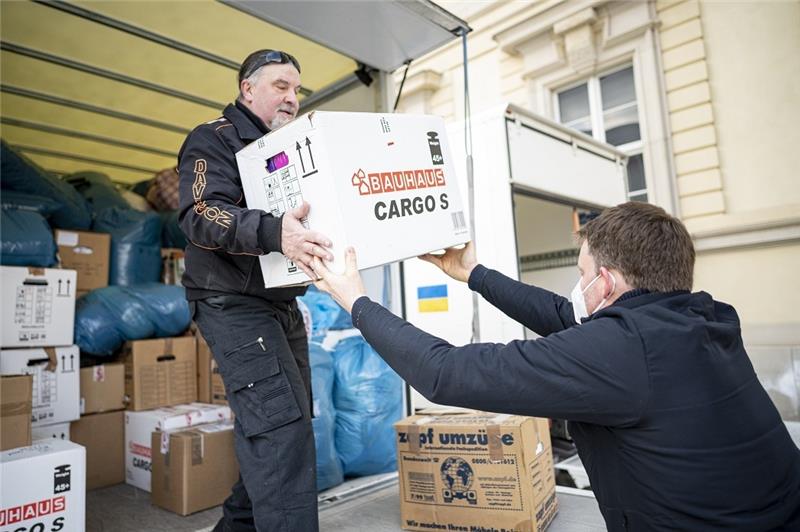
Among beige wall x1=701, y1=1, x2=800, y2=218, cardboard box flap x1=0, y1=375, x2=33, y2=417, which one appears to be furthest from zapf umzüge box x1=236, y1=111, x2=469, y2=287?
beige wall x1=701, y1=1, x2=800, y2=218

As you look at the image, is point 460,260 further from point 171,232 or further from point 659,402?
point 171,232

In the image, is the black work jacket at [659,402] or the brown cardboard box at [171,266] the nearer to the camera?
the black work jacket at [659,402]

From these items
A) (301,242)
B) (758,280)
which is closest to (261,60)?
(301,242)

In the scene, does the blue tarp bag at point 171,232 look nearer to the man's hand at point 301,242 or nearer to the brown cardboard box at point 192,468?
the brown cardboard box at point 192,468

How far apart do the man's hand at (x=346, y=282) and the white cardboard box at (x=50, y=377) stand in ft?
6.50

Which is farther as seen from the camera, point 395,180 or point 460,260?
point 460,260

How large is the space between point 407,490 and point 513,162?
180 cm

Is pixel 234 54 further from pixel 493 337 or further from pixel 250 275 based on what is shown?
pixel 493 337

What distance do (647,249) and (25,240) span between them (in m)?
2.91

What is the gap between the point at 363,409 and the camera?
2.57 m

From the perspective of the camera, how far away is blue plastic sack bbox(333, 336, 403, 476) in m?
2.54

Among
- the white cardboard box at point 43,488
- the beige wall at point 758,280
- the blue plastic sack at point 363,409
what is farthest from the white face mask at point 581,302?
the beige wall at point 758,280

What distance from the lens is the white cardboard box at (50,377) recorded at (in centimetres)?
241

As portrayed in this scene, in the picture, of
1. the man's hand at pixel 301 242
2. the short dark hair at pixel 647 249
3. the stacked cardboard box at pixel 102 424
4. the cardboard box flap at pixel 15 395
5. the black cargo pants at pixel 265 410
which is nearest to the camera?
the short dark hair at pixel 647 249
